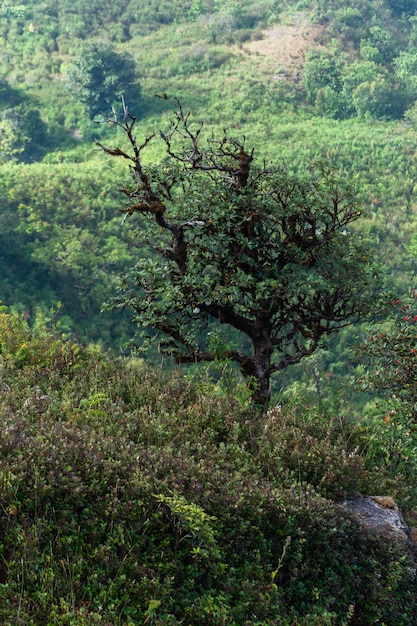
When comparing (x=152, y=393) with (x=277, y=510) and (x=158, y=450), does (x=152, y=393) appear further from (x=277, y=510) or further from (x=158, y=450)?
(x=277, y=510)

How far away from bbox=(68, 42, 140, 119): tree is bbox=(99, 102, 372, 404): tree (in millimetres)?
32661

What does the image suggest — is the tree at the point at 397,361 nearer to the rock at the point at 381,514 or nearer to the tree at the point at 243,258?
the tree at the point at 243,258

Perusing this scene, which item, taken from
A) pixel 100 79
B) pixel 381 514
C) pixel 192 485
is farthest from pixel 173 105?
pixel 192 485

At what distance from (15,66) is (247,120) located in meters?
16.9

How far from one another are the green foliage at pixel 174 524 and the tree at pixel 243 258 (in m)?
1.82

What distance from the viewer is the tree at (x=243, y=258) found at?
6.51 metres

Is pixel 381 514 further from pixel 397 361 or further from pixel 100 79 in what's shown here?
pixel 100 79

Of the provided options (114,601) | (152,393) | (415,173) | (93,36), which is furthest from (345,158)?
(114,601)

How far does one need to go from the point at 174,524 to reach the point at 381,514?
1776 mm

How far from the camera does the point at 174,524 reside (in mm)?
3635

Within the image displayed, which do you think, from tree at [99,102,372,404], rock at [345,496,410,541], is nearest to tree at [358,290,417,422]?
tree at [99,102,372,404]

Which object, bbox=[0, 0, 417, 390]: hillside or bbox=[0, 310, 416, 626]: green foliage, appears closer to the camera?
bbox=[0, 310, 416, 626]: green foliage

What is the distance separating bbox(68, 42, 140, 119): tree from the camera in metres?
37.6

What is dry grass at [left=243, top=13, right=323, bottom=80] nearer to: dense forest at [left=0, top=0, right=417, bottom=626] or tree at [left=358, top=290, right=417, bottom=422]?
dense forest at [left=0, top=0, right=417, bottom=626]
